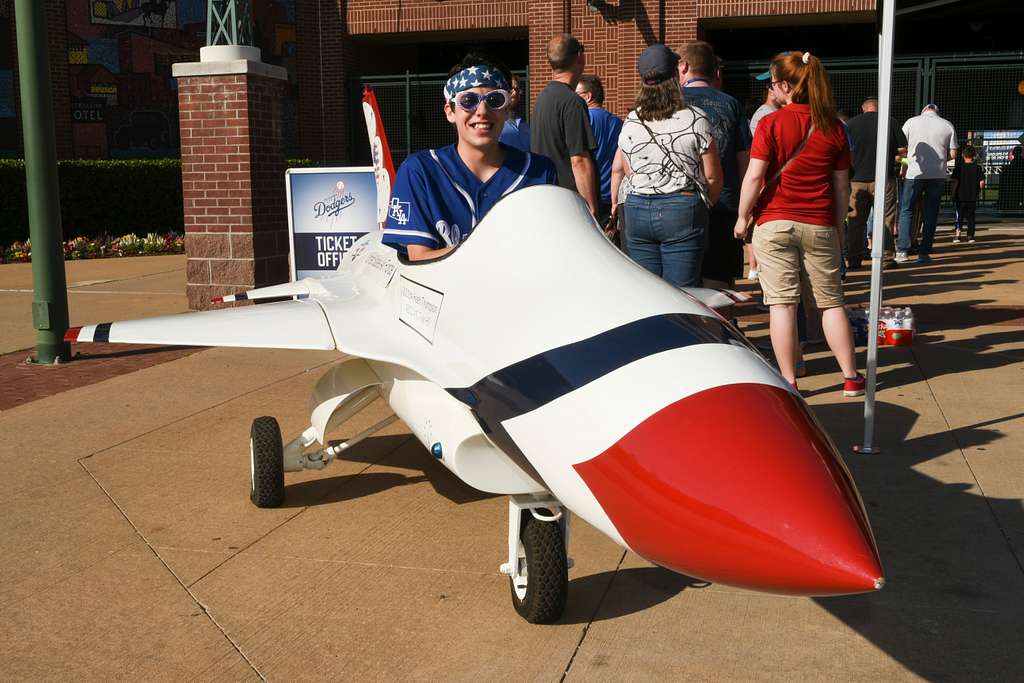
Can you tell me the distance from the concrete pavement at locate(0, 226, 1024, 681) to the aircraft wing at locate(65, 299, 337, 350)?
794 mm

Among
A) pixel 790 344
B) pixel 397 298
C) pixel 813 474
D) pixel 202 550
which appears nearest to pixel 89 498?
pixel 202 550

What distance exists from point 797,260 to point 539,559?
3.40 metres

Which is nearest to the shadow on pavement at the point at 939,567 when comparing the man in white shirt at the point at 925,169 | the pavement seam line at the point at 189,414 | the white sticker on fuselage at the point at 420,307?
the white sticker on fuselage at the point at 420,307

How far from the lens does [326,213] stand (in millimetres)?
9117

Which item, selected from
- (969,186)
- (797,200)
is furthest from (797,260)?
(969,186)

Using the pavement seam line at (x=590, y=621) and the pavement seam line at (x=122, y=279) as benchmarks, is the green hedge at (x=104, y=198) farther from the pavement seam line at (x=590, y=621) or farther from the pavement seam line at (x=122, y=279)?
the pavement seam line at (x=590, y=621)

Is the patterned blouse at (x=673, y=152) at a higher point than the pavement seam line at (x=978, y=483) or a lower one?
higher

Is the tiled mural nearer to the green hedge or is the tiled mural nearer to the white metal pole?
the green hedge

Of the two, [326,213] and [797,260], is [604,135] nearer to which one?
[797,260]

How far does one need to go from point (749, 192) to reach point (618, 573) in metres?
2.89

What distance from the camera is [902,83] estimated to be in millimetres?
21875

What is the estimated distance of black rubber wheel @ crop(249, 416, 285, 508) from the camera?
4.66m

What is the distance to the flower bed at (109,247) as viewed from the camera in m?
15.4

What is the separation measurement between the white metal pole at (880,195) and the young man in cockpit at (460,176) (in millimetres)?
1785
